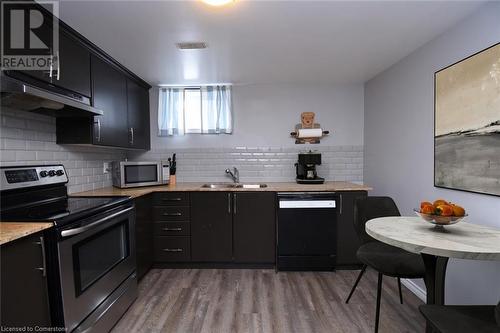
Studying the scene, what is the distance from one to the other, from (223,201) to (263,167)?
89cm

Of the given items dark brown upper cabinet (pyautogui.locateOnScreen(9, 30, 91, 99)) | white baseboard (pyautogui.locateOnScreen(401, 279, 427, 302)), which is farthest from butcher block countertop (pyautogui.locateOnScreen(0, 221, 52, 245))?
white baseboard (pyautogui.locateOnScreen(401, 279, 427, 302))

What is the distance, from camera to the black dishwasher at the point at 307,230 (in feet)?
8.96

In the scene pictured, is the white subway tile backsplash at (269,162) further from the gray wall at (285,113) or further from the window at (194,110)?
the window at (194,110)

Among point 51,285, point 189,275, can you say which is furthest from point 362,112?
point 51,285

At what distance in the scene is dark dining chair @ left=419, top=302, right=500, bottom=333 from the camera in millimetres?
1051

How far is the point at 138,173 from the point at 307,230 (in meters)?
2.01

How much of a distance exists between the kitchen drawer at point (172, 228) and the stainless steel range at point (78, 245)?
2.10ft

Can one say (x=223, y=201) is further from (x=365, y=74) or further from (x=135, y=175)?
(x=365, y=74)

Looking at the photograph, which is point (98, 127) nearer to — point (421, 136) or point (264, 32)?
point (264, 32)

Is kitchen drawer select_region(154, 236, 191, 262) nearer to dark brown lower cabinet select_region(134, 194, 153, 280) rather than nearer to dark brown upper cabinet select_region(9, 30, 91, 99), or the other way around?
dark brown lower cabinet select_region(134, 194, 153, 280)

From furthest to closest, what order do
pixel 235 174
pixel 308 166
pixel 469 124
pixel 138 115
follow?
1. pixel 235 174
2. pixel 308 166
3. pixel 138 115
4. pixel 469 124

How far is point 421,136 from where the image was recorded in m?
2.26

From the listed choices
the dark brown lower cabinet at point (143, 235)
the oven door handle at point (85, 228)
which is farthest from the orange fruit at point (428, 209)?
the dark brown lower cabinet at point (143, 235)

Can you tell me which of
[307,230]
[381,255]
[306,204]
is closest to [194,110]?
[306,204]
